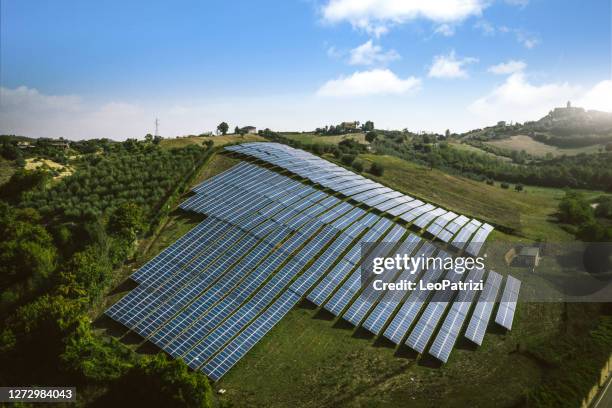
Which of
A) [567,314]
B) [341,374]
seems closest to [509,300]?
[567,314]

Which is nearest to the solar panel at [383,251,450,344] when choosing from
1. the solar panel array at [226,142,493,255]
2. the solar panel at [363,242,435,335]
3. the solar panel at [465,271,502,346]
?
the solar panel at [363,242,435,335]

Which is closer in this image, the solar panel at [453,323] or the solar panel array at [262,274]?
the solar panel array at [262,274]

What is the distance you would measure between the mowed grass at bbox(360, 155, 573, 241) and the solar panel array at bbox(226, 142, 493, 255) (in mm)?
14527

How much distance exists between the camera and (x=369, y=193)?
3241 inches

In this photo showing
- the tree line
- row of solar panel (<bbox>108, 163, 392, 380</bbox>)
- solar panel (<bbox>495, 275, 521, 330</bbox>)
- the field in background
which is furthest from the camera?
the field in background

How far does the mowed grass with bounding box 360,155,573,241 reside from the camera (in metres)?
94.3

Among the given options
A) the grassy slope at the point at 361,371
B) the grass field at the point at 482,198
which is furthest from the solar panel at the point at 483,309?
the grass field at the point at 482,198

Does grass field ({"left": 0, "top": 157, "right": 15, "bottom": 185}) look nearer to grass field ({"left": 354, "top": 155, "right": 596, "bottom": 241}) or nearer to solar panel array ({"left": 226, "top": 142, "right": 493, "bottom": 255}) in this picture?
solar panel array ({"left": 226, "top": 142, "right": 493, "bottom": 255})

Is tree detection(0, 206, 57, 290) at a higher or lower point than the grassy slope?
higher

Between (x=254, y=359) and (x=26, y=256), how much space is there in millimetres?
32020

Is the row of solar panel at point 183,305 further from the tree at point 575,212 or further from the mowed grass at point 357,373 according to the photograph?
the tree at point 575,212

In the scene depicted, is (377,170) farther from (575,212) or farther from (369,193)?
(575,212)

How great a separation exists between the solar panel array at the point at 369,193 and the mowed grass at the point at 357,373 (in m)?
26.3

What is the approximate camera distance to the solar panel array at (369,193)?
239 ft
